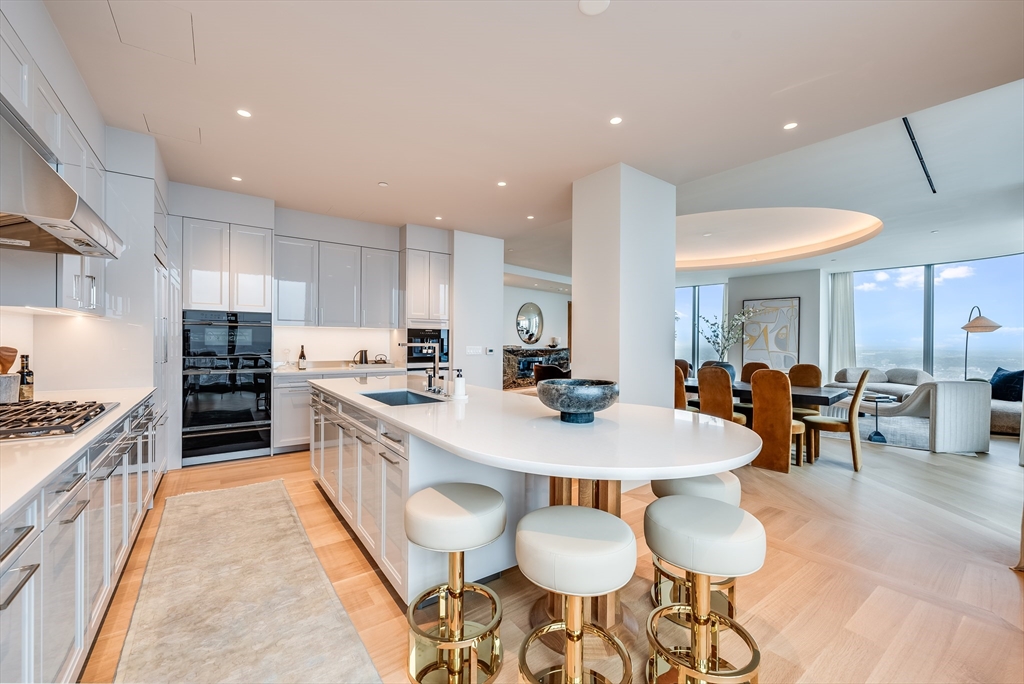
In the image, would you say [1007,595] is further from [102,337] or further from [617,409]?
[102,337]

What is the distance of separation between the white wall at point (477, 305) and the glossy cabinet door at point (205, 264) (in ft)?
8.35

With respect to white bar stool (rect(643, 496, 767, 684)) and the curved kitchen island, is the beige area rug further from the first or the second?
white bar stool (rect(643, 496, 767, 684))

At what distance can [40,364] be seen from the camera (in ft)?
8.55

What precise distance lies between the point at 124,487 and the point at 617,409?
8.19 feet

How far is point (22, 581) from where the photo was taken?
98 cm

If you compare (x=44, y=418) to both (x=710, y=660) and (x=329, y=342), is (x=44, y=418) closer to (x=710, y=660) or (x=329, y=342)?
(x=710, y=660)

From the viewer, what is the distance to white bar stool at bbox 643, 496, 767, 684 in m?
1.21

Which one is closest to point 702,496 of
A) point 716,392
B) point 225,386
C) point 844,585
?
point 844,585

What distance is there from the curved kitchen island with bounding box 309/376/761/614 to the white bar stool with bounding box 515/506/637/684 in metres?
0.22

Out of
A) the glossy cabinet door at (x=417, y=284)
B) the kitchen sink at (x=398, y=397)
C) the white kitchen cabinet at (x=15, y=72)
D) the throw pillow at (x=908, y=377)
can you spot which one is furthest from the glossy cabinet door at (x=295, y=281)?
the throw pillow at (x=908, y=377)

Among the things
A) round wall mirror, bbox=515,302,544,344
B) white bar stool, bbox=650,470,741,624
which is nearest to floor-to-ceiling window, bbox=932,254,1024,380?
round wall mirror, bbox=515,302,544,344

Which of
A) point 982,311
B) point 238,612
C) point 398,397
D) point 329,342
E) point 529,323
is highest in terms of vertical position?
point 982,311

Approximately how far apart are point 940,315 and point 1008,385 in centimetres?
178

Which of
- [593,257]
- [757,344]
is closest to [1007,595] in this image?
[593,257]
